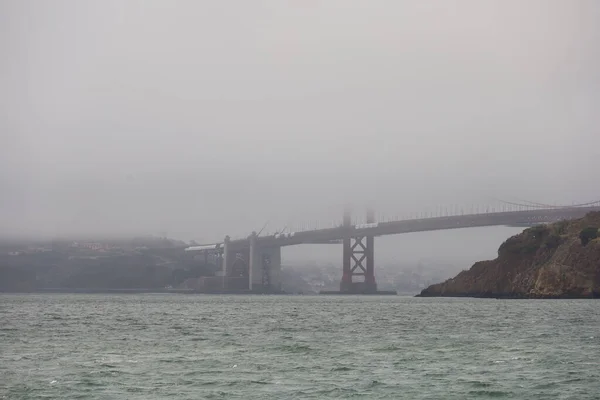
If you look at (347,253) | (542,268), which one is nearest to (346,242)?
(347,253)

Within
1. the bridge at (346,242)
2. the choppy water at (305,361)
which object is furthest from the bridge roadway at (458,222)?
the choppy water at (305,361)

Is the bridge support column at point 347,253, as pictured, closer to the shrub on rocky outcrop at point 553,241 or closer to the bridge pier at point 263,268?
the bridge pier at point 263,268

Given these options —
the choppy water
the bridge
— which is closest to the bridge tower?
the bridge

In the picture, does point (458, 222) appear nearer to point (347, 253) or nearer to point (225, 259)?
point (347, 253)

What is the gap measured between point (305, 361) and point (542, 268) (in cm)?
6946

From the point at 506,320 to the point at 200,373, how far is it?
2846 cm

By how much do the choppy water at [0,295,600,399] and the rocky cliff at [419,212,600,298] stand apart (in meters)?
43.0

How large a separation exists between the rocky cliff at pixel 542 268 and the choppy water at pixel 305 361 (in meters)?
43.0

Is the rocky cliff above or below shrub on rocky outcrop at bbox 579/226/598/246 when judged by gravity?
below

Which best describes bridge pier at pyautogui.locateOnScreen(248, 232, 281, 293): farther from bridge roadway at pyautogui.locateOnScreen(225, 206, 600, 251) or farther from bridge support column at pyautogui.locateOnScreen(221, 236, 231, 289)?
bridge roadway at pyautogui.locateOnScreen(225, 206, 600, 251)

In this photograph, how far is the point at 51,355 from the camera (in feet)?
111

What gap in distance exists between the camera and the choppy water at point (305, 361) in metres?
25.1

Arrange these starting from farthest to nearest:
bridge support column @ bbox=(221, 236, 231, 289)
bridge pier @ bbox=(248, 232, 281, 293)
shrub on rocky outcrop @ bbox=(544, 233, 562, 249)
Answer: bridge support column @ bbox=(221, 236, 231, 289), bridge pier @ bbox=(248, 232, 281, 293), shrub on rocky outcrop @ bbox=(544, 233, 562, 249)

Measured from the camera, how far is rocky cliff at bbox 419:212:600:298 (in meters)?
91.1
